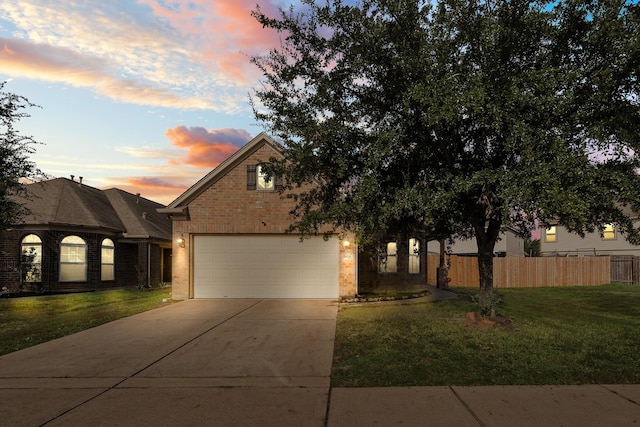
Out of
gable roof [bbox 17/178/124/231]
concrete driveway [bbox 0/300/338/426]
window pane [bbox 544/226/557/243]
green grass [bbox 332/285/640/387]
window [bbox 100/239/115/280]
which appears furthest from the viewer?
window pane [bbox 544/226/557/243]

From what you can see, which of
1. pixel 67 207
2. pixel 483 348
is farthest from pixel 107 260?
pixel 483 348

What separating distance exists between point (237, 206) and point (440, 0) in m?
10.8

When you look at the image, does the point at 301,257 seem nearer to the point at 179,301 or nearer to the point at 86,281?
the point at 179,301

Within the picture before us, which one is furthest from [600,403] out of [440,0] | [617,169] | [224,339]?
[440,0]

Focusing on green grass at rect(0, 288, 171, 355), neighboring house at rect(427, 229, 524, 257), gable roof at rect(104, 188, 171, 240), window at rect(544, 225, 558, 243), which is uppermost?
gable roof at rect(104, 188, 171, 240)

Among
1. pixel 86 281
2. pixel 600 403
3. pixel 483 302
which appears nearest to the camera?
pixel 600 403

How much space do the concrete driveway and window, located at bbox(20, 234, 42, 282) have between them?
11541mm

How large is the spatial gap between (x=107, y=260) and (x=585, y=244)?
3424cm

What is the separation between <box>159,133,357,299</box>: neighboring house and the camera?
1672 cm

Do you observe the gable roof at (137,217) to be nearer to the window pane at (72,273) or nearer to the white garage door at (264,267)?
the window pane at (72,273)

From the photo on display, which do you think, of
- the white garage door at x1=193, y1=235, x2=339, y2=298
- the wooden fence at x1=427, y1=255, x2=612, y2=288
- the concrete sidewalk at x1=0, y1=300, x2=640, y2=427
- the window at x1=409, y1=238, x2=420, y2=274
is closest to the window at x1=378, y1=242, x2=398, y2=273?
the window at x1=409, y1=238, x2=420, y2=274

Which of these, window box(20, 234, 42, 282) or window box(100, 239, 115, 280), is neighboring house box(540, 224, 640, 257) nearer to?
window box(100, 239, 115, 280)

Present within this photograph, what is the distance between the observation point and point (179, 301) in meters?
16.2

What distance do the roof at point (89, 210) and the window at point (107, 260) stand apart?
2.54 ft
